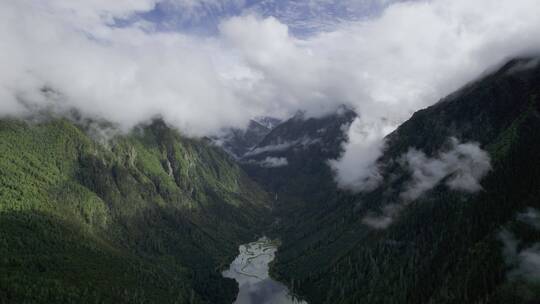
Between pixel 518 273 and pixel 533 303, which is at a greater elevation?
pixel 518 273

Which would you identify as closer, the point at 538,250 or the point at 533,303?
the point at 533,303

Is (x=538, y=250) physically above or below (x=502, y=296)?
above

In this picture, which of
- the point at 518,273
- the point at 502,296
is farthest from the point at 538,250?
the point at 502,296

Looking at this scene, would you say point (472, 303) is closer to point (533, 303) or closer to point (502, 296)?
point (502, 296)

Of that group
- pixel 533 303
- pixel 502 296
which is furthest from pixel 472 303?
pixel 533 303

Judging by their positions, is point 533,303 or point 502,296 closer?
point 533,303

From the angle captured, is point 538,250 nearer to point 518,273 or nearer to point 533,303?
point 518,273

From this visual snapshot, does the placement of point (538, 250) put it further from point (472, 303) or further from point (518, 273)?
point (472, 303)
